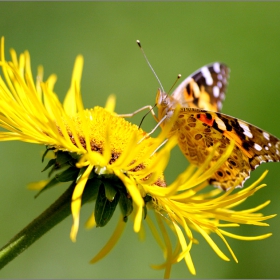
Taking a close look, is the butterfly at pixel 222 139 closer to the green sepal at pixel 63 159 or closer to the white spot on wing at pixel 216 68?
the green sepal at pixel 63 159

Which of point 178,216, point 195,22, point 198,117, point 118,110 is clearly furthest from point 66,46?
point 178,216

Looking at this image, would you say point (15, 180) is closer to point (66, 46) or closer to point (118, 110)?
point (118, 110)

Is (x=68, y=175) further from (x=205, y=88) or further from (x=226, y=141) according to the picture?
(x=205, y=88)

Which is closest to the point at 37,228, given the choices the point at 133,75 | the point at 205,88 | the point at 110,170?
the point at 110,170

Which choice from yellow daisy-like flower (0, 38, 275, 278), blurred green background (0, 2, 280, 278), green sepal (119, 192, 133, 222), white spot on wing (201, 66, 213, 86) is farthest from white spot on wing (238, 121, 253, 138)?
→ blurred green background (0, 2, 280, 278)

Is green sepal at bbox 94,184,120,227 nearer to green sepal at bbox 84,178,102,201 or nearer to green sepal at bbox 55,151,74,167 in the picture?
green sepal at bbox 84,178,102,201

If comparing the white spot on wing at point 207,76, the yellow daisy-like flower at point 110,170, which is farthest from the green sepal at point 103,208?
the white spot on wing at point 207,76
